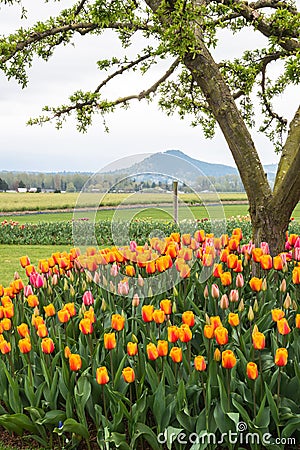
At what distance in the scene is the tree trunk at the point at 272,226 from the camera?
5.10m

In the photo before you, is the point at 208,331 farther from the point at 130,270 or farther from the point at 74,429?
the point at 130,270

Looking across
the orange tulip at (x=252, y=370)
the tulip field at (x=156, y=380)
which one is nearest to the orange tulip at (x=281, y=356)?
the tulip field at (x=156, y=380)

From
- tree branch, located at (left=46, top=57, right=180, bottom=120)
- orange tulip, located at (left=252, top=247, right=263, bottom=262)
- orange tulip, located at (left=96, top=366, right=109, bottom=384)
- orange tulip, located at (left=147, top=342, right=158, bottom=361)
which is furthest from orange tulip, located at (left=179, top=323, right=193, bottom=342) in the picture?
tree branch, located at (left=46, top=57, right=180, bottom=120)

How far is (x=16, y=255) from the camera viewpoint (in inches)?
464

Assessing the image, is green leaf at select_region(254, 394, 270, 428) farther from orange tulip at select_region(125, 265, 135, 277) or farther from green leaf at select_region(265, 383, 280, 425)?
orange tulip at select_region(125, 265, 135, 277)

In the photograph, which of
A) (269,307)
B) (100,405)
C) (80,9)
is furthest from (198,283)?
(80,9)

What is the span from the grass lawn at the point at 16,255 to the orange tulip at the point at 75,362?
6.04 metres

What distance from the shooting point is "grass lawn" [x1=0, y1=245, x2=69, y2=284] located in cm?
936

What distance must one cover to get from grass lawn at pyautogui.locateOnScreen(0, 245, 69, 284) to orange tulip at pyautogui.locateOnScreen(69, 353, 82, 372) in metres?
6.04

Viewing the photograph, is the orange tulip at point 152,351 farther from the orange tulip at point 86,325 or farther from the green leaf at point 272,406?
the green leaf at point 272,406

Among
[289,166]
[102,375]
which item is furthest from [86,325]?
[289,166]

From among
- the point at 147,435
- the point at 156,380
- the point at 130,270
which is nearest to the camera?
the point at 147,435

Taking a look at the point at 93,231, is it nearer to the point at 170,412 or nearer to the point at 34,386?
the point at 34,386

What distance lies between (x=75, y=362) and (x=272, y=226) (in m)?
2.80
